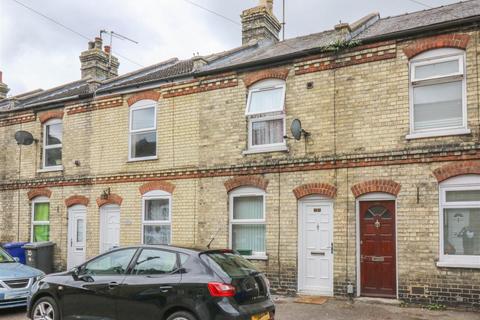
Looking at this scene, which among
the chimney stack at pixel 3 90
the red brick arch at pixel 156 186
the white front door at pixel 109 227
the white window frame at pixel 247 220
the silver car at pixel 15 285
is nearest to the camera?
the silver car at pixel 15 285

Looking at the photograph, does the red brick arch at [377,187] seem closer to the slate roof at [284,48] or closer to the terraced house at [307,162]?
the terraced house at [307,162]

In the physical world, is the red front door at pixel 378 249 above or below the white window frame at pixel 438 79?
below

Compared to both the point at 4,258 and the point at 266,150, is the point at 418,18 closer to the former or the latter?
the point at 266,150

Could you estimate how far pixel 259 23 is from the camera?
17.1 metres

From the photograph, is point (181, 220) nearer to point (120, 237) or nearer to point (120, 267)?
point (120, 237)

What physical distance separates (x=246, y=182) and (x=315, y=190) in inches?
72.9

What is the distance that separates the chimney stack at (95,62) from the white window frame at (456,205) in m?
14.2

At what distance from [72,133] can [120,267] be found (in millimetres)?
9343

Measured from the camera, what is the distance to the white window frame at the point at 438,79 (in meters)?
10.0

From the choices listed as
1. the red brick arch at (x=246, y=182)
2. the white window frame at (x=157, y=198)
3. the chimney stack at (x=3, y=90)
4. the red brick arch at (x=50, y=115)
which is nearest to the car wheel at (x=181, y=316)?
the red brick arch at (x=246, y=182)

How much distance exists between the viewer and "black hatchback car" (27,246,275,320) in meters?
6.82

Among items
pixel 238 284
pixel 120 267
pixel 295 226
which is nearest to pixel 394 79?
pixel 295 226

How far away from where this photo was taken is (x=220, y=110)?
519 inches

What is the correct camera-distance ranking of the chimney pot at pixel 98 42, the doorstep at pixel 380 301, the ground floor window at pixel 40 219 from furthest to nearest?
1. the chimney pot at pixel 98 42
2. the ground floor window at pixel 40 219
3. the doorstep at pixel 380 301
